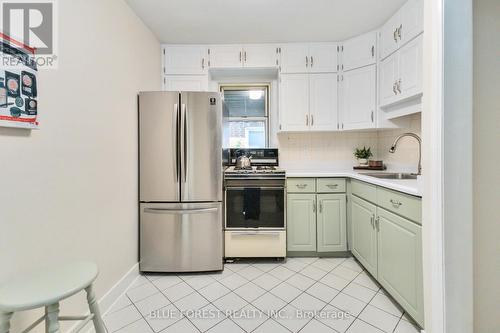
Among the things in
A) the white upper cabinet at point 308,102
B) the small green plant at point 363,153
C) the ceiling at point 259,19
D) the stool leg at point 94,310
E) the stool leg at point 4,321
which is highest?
the ceiling at point 259,19

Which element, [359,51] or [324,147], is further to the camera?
[324,147]

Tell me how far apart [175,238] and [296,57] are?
2.44 metres

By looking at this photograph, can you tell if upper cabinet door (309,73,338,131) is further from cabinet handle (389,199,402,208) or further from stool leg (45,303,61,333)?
stool leg (45,303,61,333)

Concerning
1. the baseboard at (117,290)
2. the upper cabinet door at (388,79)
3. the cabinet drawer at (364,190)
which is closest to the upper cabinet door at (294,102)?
the upper cabinet door at (388,79)

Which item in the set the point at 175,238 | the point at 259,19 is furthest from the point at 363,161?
the point at 175,238

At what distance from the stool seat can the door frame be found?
1718 millimetres

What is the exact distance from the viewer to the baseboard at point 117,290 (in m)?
1.64

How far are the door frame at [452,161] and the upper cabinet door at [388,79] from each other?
110 cm

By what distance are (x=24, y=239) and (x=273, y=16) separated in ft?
8.15

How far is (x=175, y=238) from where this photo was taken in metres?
2.18

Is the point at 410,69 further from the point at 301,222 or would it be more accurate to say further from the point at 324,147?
the point at 301,222

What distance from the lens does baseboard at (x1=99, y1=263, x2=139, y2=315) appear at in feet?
5.39

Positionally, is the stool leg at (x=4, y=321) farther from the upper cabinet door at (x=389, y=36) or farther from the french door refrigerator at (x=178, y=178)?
the upper cabinet door at (x=389, y=36)

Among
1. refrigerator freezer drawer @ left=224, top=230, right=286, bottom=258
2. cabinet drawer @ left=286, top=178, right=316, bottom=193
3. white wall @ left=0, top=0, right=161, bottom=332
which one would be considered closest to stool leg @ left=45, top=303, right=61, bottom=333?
white wall @ left=0, top=0, right=161, bottom=332
